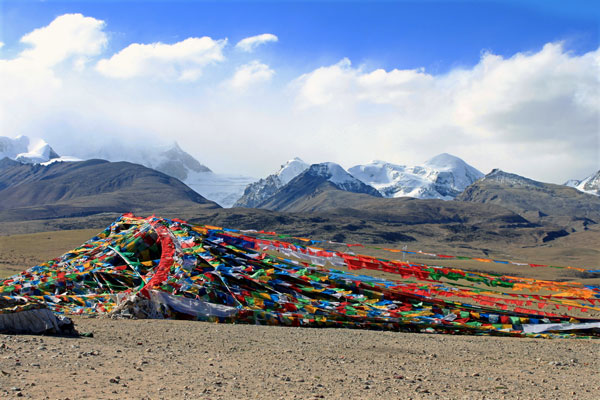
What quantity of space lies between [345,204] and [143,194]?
65.8 meters

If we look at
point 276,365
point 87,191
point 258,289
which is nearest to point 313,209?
point 87,191

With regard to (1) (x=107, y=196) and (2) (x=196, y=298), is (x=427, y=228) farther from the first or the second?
(2) (x=196, y=298)

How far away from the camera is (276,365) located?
6.91 m

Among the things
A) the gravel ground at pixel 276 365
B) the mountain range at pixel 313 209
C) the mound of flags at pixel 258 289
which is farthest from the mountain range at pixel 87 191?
the gravel ground at pixel 276 365

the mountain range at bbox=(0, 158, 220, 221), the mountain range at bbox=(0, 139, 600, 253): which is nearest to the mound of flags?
the mountain range at bbox=(0, 139, 600, 253)

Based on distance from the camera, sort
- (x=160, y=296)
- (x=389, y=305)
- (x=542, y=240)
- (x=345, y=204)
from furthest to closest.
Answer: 1. (x=345, y=204)
2. (x=542, y=240)
3. (x=389, y=305)
4. (x=160, y=296)

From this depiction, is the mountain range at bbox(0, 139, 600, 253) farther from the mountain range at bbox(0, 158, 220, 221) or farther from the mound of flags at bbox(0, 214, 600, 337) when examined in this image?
the mound of flags at bbox(0, 214, 600, 337)

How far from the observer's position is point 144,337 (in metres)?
8.30

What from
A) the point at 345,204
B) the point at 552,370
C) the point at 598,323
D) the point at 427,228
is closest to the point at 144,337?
the point at 552,370

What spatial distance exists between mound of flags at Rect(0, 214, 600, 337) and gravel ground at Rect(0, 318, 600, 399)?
3.16ft

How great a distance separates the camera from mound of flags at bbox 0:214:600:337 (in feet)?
35.1

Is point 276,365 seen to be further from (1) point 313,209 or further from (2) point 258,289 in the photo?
(1) point 313,209

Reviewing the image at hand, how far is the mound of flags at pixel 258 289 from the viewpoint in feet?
35.1

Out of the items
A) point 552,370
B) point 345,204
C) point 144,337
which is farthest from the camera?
point 345,204
